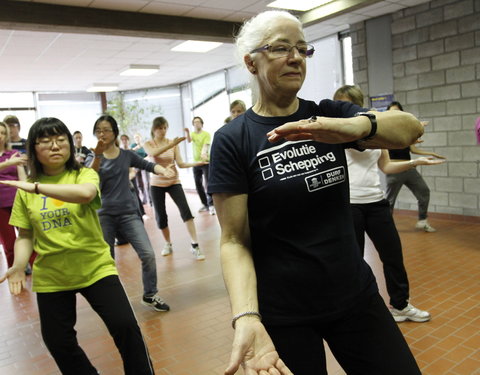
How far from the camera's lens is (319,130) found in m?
1.06

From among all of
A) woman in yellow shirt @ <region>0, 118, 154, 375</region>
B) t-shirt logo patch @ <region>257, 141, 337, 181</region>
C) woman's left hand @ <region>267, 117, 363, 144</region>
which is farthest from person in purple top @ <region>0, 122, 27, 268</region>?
woman's left hand @ <region>267, 117, 363, 144</region>

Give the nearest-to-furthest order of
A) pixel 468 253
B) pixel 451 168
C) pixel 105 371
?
pixel 105 371, pixel 468 253, pixel 451 168

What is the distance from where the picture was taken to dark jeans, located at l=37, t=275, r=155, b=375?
213 cm

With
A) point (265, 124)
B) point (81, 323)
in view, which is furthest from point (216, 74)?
point (265, 124)

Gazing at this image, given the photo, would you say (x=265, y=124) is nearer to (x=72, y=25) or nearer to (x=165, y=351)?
(x=165, y=351)

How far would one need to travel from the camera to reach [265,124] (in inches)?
54.3

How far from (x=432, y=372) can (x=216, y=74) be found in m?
11.5

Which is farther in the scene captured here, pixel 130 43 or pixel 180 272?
pixel 130 43

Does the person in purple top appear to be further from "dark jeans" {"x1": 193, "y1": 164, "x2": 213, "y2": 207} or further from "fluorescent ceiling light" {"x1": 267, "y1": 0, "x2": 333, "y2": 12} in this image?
"dark jeans" {"x1": 193, "y1": 164, "x2": 213, "y2": 207}

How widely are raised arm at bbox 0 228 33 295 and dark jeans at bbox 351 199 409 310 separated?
6.67 feet

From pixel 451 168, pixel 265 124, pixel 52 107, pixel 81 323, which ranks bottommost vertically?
pixel 81 323

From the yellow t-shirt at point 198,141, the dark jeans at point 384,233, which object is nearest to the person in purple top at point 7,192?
the dark jeans at point 384,233

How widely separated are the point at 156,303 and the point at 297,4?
5218mm

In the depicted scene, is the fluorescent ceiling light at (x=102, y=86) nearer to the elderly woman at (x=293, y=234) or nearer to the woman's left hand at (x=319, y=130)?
the elderly woman at (x=293, y=234)
